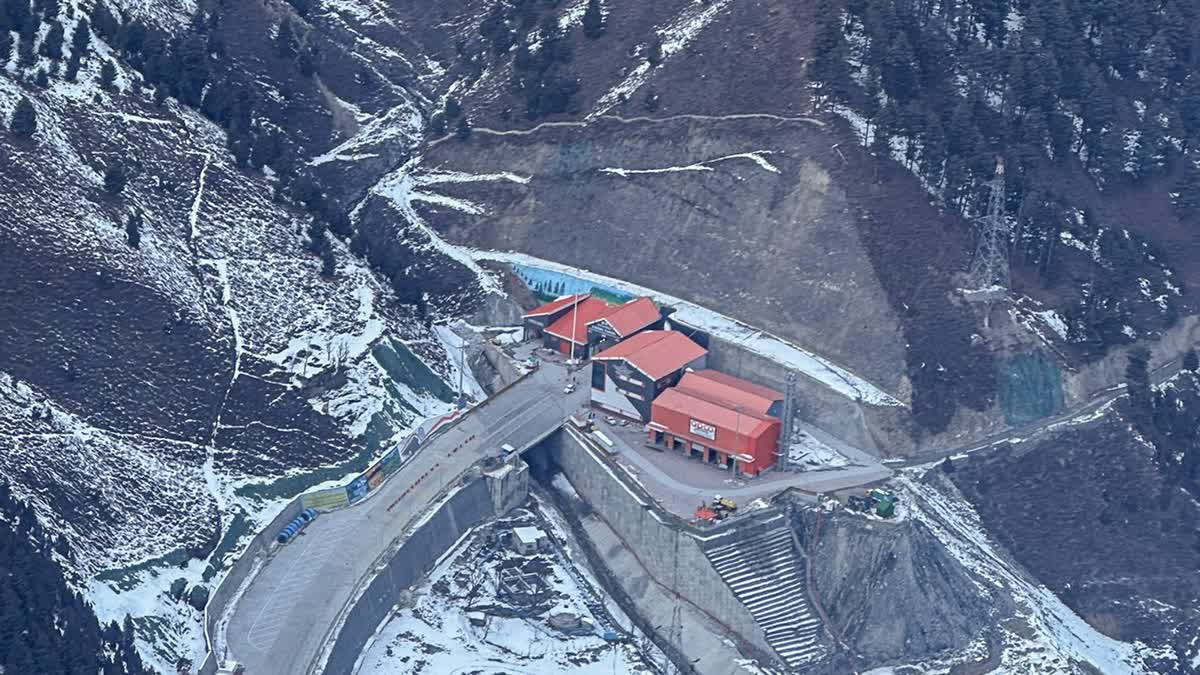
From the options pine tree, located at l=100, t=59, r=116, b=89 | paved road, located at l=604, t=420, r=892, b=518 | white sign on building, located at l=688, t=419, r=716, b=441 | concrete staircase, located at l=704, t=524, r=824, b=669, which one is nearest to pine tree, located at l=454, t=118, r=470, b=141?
pine tree, located at l=100, t=59, r=116, b=89

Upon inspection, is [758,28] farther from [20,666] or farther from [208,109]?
[20,666]

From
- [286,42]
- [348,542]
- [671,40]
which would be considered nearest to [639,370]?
[348,542]

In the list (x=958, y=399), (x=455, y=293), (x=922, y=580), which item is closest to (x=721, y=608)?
(x=922, y=580)

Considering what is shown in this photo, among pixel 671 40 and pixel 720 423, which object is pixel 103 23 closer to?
pixel 671 40

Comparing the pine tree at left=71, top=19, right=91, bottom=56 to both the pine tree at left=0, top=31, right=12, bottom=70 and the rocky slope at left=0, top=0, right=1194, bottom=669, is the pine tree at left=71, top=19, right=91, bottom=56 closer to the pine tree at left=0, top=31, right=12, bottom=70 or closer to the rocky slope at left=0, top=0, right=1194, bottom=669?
the rocky slope at left=0, top=0, right=1194, bottom=669

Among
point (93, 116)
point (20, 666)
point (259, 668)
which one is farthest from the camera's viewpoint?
point (93, 116)

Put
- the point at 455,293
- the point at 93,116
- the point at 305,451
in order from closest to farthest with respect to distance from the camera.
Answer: the point at 305,451, the point at 93,116, the point at 455,293

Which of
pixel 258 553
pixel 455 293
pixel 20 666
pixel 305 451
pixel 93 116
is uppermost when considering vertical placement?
pixel 93 116
